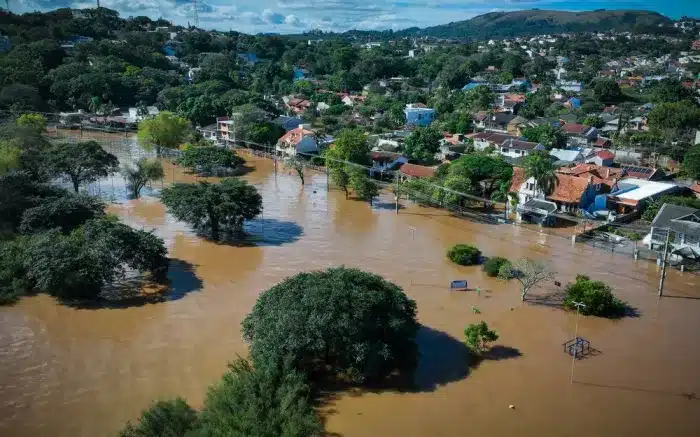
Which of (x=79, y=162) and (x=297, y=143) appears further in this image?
(x=297, y=143)

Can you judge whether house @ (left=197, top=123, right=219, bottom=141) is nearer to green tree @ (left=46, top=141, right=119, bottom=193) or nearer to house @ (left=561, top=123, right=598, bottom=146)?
green tree @ (left=46, top=141, right=119, bottom=193)

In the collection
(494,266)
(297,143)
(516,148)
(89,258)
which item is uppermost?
(516,148)

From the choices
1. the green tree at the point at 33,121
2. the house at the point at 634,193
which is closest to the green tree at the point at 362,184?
the house at the point at 634,193

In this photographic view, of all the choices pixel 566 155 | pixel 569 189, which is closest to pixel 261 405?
pixel 569 189

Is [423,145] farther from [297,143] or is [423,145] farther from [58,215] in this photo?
[58,215]

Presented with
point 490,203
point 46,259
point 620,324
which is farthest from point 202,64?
point 620,324

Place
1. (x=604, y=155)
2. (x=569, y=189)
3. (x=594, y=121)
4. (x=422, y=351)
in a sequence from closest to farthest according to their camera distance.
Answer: (x=422, y=351)
(x=569, y=189)
(x=604, y=155)
(x=594, y=121)

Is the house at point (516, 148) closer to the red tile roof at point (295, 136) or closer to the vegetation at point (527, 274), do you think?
the red tile roof at point (295, 136)

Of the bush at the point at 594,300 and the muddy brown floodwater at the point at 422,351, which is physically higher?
the bush at the point at 594,300
